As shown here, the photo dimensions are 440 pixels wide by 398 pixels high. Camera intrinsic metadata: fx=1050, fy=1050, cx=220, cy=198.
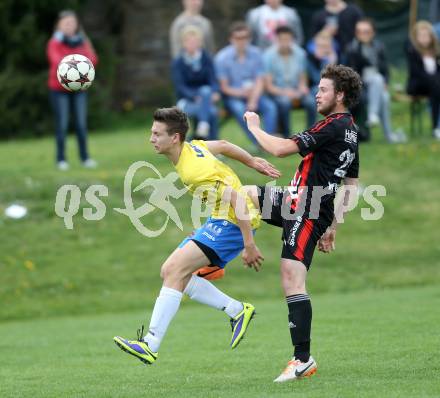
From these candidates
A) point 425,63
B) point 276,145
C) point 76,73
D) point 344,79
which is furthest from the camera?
point 425,63

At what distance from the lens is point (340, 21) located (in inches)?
742

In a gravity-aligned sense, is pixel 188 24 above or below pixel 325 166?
above

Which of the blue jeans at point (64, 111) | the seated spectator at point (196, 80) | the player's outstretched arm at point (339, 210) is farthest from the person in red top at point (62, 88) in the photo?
→ the player's outstretched arm at point (339, 210)

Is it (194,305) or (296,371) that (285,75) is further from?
(296,371)

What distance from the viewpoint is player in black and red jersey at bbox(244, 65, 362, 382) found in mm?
7949

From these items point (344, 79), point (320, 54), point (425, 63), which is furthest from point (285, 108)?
point (344, 79)

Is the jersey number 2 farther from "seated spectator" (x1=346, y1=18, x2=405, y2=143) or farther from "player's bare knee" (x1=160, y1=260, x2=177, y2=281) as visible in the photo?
"seated spectator" (x1=346, y1=18, x2=405, y2=143)

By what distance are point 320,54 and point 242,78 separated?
1.64 meters

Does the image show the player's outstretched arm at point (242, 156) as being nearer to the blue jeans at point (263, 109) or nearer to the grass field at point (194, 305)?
the grass field at point (194, 305)

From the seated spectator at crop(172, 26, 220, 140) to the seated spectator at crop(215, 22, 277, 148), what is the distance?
44cm

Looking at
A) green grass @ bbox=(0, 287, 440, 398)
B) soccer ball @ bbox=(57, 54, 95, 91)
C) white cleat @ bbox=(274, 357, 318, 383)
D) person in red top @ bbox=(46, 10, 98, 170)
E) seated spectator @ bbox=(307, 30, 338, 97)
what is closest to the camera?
green grass @ bbox=(0, 287, 440, 398)

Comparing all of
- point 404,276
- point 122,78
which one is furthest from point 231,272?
point 122,78

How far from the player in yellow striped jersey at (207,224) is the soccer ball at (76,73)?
57.3 inches

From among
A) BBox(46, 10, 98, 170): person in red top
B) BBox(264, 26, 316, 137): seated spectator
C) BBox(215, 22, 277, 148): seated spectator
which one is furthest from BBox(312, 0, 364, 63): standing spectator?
BBox(46, 10, 98, 170): person in red top
